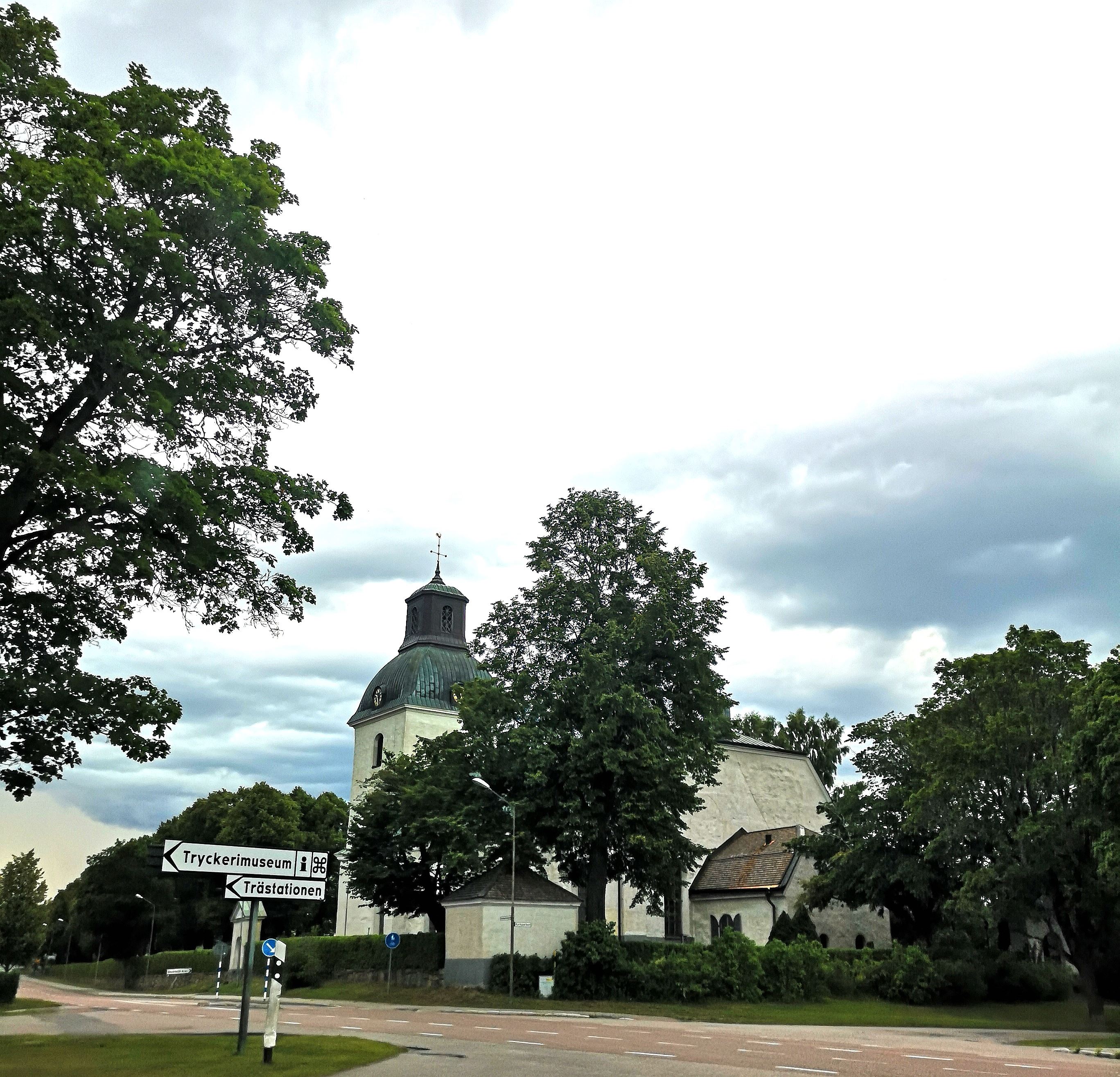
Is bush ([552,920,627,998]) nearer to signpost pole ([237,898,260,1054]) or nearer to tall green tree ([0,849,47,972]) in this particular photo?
signpost pole ([237,898,260,1054])

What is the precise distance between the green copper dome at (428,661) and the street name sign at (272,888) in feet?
152

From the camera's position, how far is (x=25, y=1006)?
133 ft

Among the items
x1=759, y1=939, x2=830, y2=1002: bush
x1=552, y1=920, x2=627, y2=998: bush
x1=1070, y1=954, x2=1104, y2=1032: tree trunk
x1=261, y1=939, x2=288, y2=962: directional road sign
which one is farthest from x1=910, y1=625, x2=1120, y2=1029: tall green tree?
x1=261, y1=939, x2=288, y2=962: directional road sign

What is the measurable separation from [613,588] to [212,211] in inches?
986

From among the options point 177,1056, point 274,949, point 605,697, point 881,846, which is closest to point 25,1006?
point 605,697

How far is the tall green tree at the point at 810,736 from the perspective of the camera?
76688 millimetres

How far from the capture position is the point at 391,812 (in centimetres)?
4672

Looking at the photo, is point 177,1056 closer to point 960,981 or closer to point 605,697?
point 605,697

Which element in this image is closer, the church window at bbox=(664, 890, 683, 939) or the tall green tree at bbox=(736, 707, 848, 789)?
the church window at bbox=(664, 890, 683, 939)

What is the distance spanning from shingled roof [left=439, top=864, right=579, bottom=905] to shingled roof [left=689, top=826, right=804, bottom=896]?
495 inches

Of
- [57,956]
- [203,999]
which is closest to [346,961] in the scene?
[203,999]

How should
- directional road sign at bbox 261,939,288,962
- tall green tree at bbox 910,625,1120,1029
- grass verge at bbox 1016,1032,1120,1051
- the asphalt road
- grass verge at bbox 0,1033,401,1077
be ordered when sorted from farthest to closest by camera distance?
1. tall green tree at bbox 910,625,1120,1029
2. grass verge at bbox 1016,1032,1120,1051
3. directional road sign at bbox 261,939,288,962
4. the asphalt road
5. grass verge at bbox 0,1033,401,1077

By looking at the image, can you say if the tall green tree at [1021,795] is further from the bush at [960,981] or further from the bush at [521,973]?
the bush at [521,973]

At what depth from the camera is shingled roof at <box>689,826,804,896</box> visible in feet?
153
